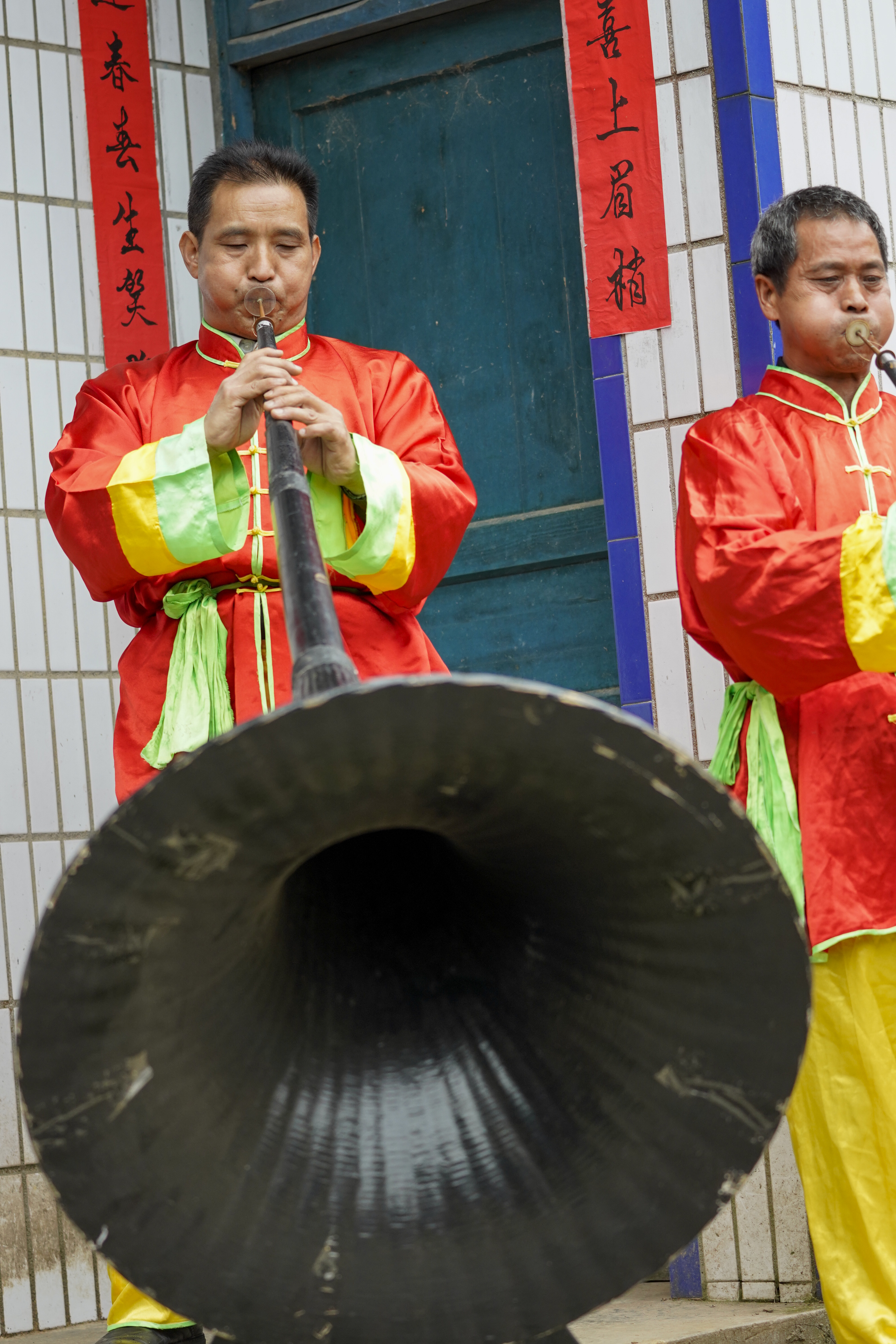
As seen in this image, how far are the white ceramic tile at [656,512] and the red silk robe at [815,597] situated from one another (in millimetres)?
614

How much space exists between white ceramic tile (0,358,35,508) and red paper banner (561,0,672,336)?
1.20 meters

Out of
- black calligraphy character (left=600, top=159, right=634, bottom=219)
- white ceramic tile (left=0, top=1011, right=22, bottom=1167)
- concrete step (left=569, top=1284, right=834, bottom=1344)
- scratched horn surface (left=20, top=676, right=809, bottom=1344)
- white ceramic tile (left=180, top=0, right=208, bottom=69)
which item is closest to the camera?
scratched horn surface (left=20, top=676, right=809, bottom=1344)

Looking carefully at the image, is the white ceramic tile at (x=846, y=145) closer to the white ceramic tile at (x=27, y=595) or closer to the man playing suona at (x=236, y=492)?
the man playing suona at (x=236, y=492)

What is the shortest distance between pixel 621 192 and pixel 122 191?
114 centimetres

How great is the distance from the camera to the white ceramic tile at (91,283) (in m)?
3.68

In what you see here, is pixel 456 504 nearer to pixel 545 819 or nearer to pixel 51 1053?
pixel 545 819

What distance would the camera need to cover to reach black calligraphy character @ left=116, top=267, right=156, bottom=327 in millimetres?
3699

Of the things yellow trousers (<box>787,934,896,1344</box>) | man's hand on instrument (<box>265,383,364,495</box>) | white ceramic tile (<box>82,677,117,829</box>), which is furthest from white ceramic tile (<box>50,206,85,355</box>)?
yellow trousers (<box>787,934,896,1344</box>)

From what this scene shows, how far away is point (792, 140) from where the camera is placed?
3.20 metres

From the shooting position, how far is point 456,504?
241 cm

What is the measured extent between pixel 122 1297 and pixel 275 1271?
124cm

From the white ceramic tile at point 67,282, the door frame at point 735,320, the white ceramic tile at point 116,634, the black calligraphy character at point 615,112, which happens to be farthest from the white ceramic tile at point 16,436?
the black calligraphy character at point 615,112

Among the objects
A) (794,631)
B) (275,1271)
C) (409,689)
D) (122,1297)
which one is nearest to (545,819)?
(409,689)

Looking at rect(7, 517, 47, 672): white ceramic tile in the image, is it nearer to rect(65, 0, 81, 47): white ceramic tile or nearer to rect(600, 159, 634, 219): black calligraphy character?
rect(65, 0, 81, 47): white ceramic tile
